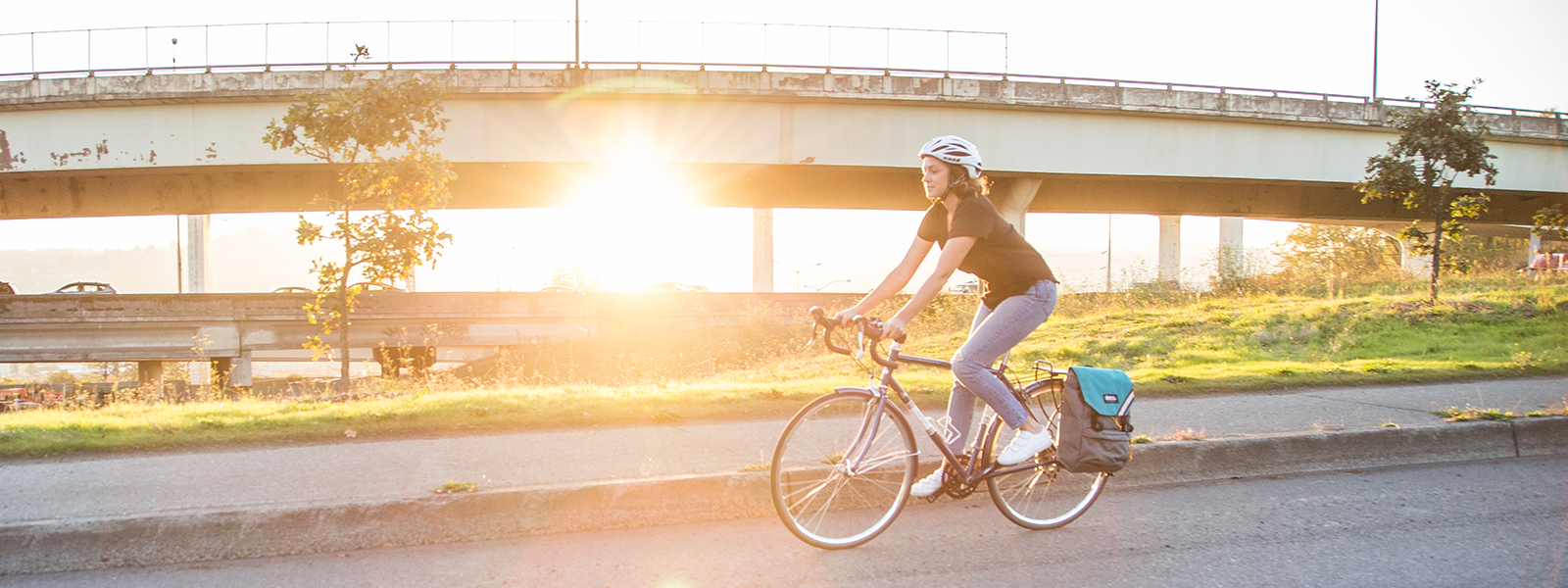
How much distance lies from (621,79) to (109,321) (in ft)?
69.2

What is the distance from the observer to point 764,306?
28.4 m

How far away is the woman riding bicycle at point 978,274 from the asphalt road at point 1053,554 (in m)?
0.48

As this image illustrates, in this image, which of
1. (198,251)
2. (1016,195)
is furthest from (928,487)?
(198,251)

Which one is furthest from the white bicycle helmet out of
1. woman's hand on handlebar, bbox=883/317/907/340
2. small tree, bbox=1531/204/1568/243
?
small tree, bbox=1531/204/1568/243

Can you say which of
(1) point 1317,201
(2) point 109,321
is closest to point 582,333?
(2) point 109,321

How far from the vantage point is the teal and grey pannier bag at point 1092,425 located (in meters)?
4.22

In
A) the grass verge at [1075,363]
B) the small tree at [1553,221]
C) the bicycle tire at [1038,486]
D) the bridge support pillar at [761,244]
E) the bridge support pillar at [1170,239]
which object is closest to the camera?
the bicycle tire at [1038,486]

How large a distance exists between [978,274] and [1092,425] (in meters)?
0.91

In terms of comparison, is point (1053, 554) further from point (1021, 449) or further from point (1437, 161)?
point (1437, 161)

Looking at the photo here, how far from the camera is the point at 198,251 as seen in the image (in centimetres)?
4584

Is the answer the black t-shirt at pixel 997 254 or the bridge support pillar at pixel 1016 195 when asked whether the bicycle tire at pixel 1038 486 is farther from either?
the bridge support pillar at pixel 1016 195

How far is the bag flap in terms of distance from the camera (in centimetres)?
424

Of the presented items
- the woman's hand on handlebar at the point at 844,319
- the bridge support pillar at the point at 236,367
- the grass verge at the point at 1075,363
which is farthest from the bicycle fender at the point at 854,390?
the bridge support pillar at the point at 236,367

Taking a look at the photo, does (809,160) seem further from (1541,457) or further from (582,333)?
(1541,457)
